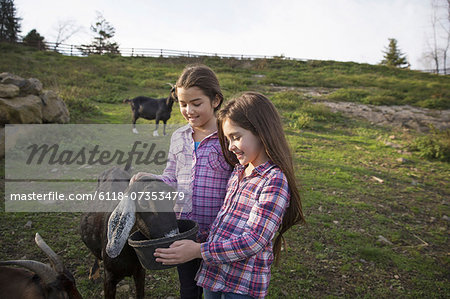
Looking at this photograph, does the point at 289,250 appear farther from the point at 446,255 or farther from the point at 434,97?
the point at 434,97

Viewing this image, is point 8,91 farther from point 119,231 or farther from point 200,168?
point 119,231

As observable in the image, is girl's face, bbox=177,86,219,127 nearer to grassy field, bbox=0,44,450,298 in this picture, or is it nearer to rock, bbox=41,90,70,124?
grassy field, bbox=0,44,450,298

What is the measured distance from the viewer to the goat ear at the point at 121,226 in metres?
1.57

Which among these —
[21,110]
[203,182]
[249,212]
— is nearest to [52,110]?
[21,110]

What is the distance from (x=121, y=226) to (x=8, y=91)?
7.10 metres

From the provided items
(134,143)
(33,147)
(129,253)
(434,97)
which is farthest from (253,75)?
(129,253)

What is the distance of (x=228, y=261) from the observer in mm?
1559

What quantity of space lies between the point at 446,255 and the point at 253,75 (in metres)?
20.3

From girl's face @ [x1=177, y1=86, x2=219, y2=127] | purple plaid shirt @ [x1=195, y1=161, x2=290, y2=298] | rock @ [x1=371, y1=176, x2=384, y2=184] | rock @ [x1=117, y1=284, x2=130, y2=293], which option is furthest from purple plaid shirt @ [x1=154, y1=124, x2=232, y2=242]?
rock @ [x1=371, y1=176, x2=384, y2=184]

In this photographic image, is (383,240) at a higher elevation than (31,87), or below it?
below

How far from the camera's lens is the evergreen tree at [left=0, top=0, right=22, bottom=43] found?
107 feet

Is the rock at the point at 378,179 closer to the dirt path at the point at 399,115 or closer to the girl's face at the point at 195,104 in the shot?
the girl's face at the point at 195,104

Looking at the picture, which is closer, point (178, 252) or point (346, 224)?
point (178, 252)

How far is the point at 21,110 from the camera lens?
21.9ft
